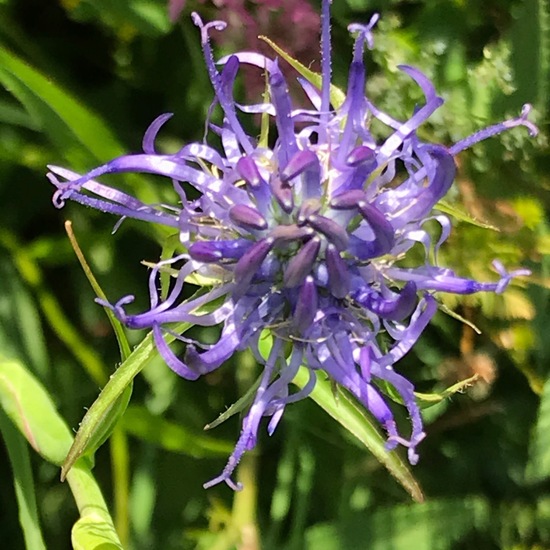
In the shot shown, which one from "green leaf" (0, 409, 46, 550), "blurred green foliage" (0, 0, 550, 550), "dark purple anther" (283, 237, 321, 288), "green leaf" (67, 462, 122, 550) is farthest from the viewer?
"blurred green foliage" (0, 0, 550, 550)

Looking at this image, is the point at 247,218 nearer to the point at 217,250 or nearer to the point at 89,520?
the point at 217,250

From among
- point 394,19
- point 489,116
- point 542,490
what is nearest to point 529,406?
point 542,490

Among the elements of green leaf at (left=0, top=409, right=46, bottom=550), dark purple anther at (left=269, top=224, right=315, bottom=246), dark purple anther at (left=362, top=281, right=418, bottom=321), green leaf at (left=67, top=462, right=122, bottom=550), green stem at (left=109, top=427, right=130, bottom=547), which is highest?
dark purple anther at (left=269, top=224, right=315, bottom=246)

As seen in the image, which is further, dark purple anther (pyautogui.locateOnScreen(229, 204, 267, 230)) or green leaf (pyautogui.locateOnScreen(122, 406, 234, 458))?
green leaf (pyautogui.locateOnScreen(122, 406, 234, 458))

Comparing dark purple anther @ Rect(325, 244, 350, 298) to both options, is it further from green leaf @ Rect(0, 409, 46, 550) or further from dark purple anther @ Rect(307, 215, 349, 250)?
green leaf @ Rect(0, 409, 46, 550)

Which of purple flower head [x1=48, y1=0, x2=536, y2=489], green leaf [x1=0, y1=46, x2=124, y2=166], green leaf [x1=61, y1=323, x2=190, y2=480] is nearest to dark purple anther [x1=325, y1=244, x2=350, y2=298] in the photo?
purple flower head [x1=48, y1=0, x2=536, y2=489]

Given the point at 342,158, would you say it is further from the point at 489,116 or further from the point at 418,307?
the point at 489,116

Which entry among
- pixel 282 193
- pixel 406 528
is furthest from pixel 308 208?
pixel 406 528
